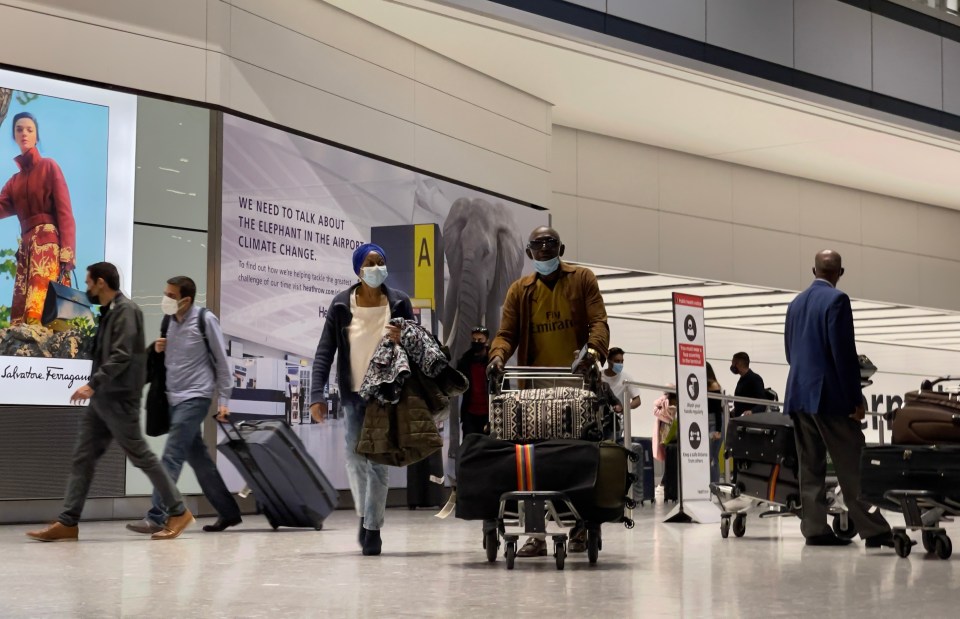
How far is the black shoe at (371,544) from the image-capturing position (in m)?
7.62

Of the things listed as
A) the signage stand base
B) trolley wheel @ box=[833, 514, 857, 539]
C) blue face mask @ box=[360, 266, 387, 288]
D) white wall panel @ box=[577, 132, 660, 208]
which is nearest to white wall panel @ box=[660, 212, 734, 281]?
white wall panel @ box=[577, 132, 660, 208]

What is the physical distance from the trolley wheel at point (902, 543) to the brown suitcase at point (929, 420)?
0.67 m

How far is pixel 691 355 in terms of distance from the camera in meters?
12.5

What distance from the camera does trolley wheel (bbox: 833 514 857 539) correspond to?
8.92 meters

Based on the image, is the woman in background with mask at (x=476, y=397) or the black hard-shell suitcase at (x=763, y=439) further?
the woman in background with mask at (x=476, y=397)

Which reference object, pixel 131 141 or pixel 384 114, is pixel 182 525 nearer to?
pixel 131 141

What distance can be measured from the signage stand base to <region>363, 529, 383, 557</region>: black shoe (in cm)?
481

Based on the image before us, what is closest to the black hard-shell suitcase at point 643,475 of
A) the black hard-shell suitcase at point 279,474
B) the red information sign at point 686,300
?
the red information sign at point 686,300

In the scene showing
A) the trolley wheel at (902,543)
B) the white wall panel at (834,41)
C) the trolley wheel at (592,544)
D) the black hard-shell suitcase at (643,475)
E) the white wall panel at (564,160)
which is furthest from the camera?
the white wall panel at (564,160)

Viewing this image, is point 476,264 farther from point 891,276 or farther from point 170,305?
point 891,276

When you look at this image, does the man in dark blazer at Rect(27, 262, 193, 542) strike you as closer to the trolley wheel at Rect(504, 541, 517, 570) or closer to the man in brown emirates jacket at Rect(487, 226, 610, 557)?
the man in brown emirates jacket at Rect(487, 226, 610, 557)

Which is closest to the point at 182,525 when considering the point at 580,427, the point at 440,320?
the point at 580,427

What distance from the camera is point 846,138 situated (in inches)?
810

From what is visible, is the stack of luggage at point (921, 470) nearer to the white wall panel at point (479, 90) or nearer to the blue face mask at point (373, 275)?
the blue face mask at point (373, 275)
